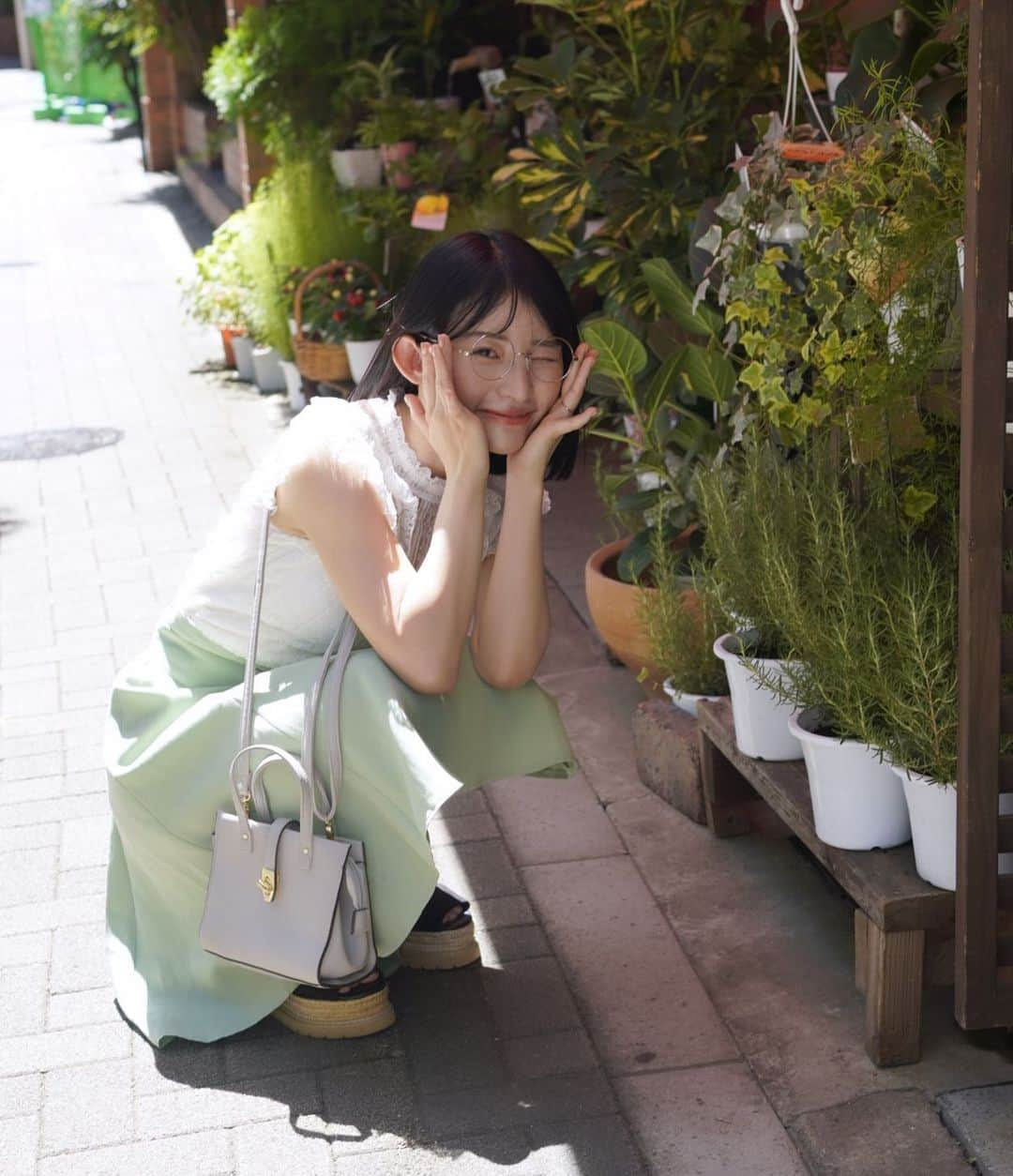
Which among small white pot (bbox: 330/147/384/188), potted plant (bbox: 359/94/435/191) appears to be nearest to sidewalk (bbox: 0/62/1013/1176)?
potted plant (bbox: 359/94/435/191)

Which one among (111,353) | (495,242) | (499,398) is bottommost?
(111,353)

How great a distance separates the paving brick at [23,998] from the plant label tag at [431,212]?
4300mm

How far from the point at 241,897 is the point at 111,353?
280 inches

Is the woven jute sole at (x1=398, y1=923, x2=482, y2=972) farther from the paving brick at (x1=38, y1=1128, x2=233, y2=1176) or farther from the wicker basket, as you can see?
the wicker basket

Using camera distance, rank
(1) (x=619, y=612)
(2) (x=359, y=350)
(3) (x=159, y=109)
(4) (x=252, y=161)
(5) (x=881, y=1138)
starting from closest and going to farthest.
→ (5) (x=881, y=1138) → (1) (x=619, y=612) → (2) (x=359, y=350) → (4) (x=252, y=161) → (3) (x=159, y=109)

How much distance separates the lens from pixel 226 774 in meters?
2.69

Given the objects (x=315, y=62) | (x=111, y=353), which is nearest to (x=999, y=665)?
(x=315, y=62)

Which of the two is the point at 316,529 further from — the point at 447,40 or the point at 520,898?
the point at 447,40

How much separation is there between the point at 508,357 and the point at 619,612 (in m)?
1.42

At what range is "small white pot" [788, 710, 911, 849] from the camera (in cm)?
263

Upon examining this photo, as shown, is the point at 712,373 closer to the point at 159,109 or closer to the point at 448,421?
the point at 448,421

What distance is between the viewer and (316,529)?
8.64 feet

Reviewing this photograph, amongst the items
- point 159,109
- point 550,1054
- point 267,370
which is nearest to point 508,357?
point 550,1054

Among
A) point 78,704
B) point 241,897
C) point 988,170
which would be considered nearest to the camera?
point 988,170
